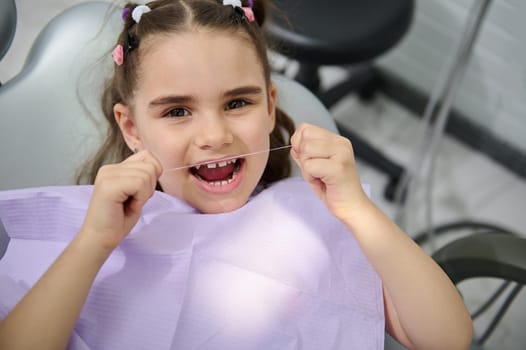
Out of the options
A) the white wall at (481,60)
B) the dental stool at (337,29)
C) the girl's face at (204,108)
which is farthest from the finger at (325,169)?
the white wall at (481,60)

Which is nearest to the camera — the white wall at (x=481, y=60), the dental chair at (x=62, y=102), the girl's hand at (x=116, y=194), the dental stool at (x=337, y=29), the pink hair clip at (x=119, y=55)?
the girl's hand at (x=116, y=194)

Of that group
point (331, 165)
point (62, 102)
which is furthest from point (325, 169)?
point (62, 102)

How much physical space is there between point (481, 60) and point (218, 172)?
99 centimetres

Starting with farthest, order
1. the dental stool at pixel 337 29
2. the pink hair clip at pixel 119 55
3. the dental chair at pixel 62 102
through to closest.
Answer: the dental stool at pixel 337 29, the dental chair at pixel 62 102, the pink hair clip at pixel 119 55

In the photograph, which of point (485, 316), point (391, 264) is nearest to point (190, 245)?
point (391, 264)

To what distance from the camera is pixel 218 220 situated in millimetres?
937

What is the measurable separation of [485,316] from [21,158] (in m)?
1.03

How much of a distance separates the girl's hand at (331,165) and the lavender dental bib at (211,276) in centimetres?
12

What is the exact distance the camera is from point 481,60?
160 centimetres

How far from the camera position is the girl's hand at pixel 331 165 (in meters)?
0.81

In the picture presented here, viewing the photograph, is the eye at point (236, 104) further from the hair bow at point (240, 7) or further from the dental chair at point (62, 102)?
the dental chair at point (62, 102)

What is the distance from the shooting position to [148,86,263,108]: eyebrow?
0.84 m

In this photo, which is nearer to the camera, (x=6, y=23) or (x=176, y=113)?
(x=176, y=113)

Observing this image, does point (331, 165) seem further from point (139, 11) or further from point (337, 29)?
point (337, 29)
